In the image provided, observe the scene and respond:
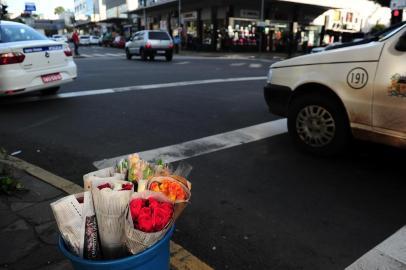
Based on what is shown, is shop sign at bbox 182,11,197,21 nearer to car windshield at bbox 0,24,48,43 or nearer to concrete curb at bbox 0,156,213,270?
car windshield at bbox 0,24,48,43

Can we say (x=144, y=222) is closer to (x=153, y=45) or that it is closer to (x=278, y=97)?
(x=278, y=97)

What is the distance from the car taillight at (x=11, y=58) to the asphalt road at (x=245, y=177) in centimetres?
95

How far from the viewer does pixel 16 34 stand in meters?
8.15

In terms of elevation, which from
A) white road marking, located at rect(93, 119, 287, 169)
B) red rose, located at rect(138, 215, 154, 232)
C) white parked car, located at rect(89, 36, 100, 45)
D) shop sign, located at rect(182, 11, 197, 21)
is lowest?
white road marking, located at rect(93, 119, 287, 169)

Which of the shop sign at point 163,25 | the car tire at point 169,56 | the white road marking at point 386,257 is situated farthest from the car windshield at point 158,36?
the shop sign at point 163,25

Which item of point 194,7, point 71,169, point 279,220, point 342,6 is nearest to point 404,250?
point 279,220

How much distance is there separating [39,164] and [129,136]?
1458mm

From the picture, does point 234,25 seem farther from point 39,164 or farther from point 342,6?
point 39,164

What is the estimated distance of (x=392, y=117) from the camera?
13.2 feet

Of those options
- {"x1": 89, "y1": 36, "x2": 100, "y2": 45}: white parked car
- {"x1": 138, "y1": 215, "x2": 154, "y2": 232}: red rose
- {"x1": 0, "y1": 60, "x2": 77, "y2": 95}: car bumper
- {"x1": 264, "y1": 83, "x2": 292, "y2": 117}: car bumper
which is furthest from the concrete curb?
{"x1": 89, "y1": 36, "x2": 100, "y2": 45}: white parked car

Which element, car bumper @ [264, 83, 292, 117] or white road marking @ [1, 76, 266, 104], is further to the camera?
white road marking @ [1, 76, 266, 104]

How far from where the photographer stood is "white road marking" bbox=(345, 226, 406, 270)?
2.67 metres

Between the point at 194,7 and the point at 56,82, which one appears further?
the point at 194,7

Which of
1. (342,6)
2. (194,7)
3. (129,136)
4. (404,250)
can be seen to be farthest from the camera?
(342,6)
